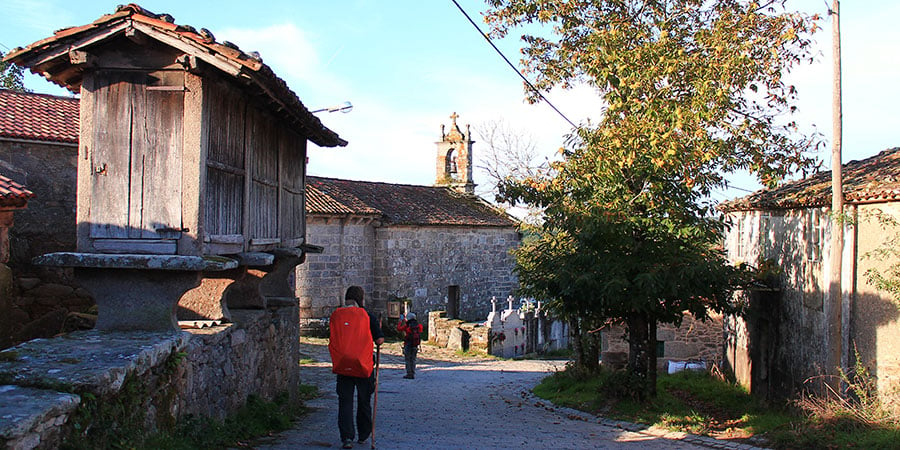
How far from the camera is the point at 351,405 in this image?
655 centimetres

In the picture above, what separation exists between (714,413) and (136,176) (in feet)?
29.1

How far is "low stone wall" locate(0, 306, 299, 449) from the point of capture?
148 inches

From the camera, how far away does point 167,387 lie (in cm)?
555

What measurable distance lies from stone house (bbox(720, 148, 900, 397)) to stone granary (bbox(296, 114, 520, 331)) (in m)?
11.7

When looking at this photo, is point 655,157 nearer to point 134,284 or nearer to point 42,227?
point 134,284

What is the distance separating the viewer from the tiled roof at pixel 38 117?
1240 cm

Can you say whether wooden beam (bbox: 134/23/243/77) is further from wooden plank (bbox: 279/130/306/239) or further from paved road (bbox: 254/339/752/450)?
paved road (bbox: 254/339/752/450)

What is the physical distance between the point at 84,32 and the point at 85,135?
2.81 feet

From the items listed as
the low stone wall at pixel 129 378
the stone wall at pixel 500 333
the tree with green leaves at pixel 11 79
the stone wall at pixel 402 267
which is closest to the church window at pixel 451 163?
the stone wall at pixel 402 267

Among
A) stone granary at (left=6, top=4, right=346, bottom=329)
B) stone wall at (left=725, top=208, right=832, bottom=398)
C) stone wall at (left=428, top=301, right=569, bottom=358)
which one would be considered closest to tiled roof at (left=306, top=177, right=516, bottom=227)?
stone wall at (left=428, top=301, right=569, bottom=358)

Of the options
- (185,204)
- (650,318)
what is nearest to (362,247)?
(650,318)

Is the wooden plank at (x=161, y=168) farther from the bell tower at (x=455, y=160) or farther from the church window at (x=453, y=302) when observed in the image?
the bell tower at (x=455, y=160)

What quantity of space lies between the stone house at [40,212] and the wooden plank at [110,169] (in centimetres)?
667

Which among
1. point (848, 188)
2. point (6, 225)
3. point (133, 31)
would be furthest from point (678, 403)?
point (6, 225)
